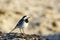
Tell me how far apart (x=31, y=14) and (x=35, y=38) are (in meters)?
8.33

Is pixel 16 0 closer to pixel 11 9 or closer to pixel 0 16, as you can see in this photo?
pixel 11 9

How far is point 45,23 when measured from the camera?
16.6 meters

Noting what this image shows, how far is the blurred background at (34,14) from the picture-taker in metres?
15.5

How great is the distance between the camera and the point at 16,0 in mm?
18219

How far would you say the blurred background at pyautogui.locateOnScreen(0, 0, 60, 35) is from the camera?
15.5m

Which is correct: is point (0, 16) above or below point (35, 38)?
above

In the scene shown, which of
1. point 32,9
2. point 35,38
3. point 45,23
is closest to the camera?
point 35,38

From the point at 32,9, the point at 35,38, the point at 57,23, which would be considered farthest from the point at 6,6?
the point at 35,38

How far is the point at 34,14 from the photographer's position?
56.6 feet

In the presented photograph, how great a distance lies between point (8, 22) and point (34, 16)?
5.76 ft

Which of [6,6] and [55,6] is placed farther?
[55,6]

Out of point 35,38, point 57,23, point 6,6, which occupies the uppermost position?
point 6,6

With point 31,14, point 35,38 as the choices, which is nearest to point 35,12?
point 31,14

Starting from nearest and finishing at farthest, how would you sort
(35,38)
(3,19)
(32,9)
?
1. (35,38)
2. (3,19)
3. (32,9)
